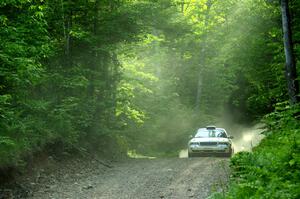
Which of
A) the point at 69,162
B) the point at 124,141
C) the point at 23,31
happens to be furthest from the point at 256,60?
the point at 23,31

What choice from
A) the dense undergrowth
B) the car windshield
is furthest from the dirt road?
the car windshield

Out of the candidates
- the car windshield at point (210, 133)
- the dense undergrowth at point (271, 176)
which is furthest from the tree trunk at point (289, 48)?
the car windshield at point (210, 133)

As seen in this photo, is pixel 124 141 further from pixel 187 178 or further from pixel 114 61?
pixel 187 178

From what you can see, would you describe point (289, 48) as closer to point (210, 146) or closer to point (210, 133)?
point (210, 146)

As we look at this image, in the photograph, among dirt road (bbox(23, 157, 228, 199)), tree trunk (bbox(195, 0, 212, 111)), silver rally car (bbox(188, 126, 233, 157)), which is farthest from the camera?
tree trunk (bbox(195, 0, 212, 111))

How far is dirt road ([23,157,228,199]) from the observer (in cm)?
1173

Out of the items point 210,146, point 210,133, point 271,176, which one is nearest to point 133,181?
point 271,176

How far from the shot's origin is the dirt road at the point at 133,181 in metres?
11.7

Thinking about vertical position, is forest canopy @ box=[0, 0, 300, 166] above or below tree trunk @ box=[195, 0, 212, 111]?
below

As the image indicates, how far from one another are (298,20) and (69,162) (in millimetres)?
12123

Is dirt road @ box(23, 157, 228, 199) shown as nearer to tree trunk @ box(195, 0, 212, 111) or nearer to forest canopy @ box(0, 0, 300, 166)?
forest canopy @ box(0, 0, 300, 166)

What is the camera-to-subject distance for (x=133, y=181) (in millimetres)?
13883

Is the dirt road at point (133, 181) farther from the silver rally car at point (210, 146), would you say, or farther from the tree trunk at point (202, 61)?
the tree trunk at point (202, 61)

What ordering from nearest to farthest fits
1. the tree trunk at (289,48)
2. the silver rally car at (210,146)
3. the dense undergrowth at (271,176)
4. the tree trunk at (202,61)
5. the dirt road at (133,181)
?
the dense undergrowth at (271,176), the dirt road at (133,181), the tree trunk at (289,48), the silver rally car at (210,146), the tree trunk at (202,61)
